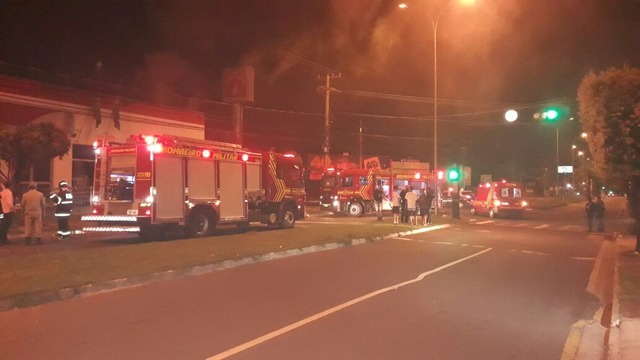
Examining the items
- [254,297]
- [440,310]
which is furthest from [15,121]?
[440,310]

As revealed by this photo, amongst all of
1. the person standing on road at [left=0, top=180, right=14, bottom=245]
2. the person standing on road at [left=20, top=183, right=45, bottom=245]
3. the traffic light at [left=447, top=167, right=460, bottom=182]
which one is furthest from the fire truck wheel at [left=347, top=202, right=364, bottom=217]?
the person standing on road at [left=0, top=180, right=14, bottom=245]

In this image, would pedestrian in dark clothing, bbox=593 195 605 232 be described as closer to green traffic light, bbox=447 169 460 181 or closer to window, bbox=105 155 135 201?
green traffic light, bbox=447 169 460 181

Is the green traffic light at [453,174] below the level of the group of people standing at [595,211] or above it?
above

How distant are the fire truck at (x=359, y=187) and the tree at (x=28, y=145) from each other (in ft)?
49.6

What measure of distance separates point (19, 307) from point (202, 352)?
3.89m

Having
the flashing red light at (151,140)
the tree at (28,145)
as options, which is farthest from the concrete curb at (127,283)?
the tree at (28,145)

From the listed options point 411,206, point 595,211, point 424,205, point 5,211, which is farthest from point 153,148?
point 595,211

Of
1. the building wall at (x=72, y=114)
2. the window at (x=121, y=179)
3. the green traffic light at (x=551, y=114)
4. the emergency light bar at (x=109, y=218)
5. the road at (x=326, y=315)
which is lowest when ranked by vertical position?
the road at (x=326, y=315)

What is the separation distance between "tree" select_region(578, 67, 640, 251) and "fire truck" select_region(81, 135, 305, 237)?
10.8 meters

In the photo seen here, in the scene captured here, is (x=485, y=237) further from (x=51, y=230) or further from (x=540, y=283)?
(x=51, y=230)

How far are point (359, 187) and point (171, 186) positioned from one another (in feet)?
53.0

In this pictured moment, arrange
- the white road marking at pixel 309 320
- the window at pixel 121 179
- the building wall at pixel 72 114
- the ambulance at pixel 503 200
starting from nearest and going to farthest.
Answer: the white road marking at pixel 309 320 < the window at pixel 121 179 < the building wall at pixel 72 114 < the ambulance at pixel 503 200

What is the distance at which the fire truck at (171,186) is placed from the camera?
16.5 metres

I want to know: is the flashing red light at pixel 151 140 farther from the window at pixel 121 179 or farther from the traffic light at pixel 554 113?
the traffic light at pixel 554 113
